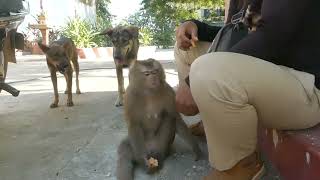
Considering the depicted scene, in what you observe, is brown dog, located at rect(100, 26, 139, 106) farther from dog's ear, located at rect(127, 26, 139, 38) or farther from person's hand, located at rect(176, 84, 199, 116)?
person's hand, located at rect(176, 84, 199, 116)

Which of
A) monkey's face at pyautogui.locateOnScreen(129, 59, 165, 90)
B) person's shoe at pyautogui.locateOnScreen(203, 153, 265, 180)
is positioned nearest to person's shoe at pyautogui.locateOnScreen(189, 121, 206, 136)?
monkey's face at pyautogui.locateOnScreen(129, 59, 165, 90)

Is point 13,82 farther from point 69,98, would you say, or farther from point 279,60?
point 279,60

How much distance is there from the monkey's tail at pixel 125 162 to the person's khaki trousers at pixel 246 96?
1206 millimetres

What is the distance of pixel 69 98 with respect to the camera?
637 centimetres

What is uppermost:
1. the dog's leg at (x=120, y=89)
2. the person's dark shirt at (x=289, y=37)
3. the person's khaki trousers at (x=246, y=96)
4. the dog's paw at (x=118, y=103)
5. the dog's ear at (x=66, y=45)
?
the person's dark shirt at (x=289, y=37)

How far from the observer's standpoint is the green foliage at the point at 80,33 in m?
16.0

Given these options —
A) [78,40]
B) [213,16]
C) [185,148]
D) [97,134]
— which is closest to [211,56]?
[185,148]

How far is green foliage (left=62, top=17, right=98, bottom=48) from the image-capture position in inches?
630

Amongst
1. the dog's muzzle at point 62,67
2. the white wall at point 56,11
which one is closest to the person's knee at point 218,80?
the dog's muzzle at point 62,67

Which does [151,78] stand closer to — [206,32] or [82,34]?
[206,32]

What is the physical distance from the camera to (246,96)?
2.05 meters

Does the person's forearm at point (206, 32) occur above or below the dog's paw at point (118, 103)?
above

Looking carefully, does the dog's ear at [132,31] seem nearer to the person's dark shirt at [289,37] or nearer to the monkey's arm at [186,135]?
the monkey's arm at [186,135]

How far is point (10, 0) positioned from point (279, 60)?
3152 millimetres
